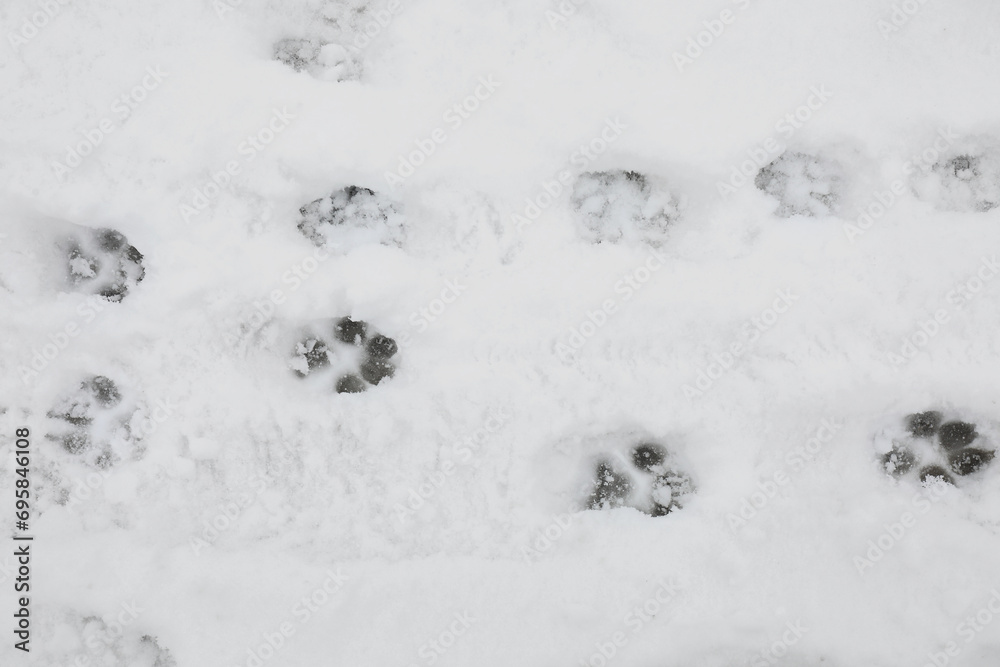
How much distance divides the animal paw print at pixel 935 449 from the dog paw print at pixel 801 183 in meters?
0.77

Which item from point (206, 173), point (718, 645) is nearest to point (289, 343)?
point (206, 173)

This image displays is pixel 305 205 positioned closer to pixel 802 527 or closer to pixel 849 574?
pixel 802 527

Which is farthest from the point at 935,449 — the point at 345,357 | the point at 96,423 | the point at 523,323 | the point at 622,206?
the point at 96,423

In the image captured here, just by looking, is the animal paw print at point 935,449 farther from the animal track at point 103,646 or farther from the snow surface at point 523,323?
the animal track at point 103,646

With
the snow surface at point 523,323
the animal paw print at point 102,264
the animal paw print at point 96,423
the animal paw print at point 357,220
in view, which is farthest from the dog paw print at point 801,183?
the animal paw print at point 96,423

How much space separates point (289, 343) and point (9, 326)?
0.92 meters

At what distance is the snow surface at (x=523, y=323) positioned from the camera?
88.1 inches

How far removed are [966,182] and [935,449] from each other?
90cm

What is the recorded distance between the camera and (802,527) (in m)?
2.26

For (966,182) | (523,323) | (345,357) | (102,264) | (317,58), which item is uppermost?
(966,182)

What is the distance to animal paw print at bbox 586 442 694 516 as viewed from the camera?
2330mm

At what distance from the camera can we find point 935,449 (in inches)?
90.4

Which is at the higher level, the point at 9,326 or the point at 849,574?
the point at 849,574

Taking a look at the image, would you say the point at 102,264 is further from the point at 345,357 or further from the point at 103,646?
the point at 103,646
